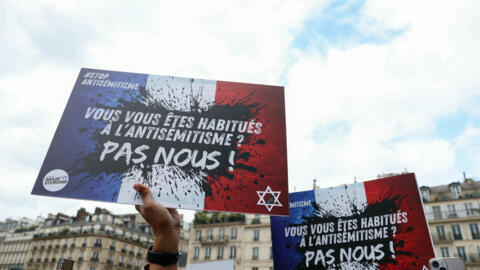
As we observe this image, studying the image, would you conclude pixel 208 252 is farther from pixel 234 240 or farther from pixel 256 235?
pixel 256 235

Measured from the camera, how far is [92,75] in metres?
5.04

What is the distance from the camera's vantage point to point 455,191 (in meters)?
47.7

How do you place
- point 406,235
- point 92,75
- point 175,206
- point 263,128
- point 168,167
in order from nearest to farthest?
point 175,206 < point 168,167 < point 263,128 < point 92,75 < point 406,235

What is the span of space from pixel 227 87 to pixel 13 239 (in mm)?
87073

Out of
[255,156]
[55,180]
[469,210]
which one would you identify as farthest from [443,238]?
[55,180]

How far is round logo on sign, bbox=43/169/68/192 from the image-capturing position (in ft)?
13.4

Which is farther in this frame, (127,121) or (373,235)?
(373,235)

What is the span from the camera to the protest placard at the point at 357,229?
549 centimetres

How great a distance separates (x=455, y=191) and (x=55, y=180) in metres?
55.5

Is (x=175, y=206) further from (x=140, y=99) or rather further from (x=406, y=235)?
(x=406, y=235)

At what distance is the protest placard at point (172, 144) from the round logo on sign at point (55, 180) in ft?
0.04

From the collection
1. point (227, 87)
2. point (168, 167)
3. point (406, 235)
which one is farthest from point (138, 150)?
point (406, 235)

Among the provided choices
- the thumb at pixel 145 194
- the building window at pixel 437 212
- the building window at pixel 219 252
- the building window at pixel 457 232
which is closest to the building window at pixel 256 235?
the building window at pixel 219 252

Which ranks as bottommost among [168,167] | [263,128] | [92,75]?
[168,167]
